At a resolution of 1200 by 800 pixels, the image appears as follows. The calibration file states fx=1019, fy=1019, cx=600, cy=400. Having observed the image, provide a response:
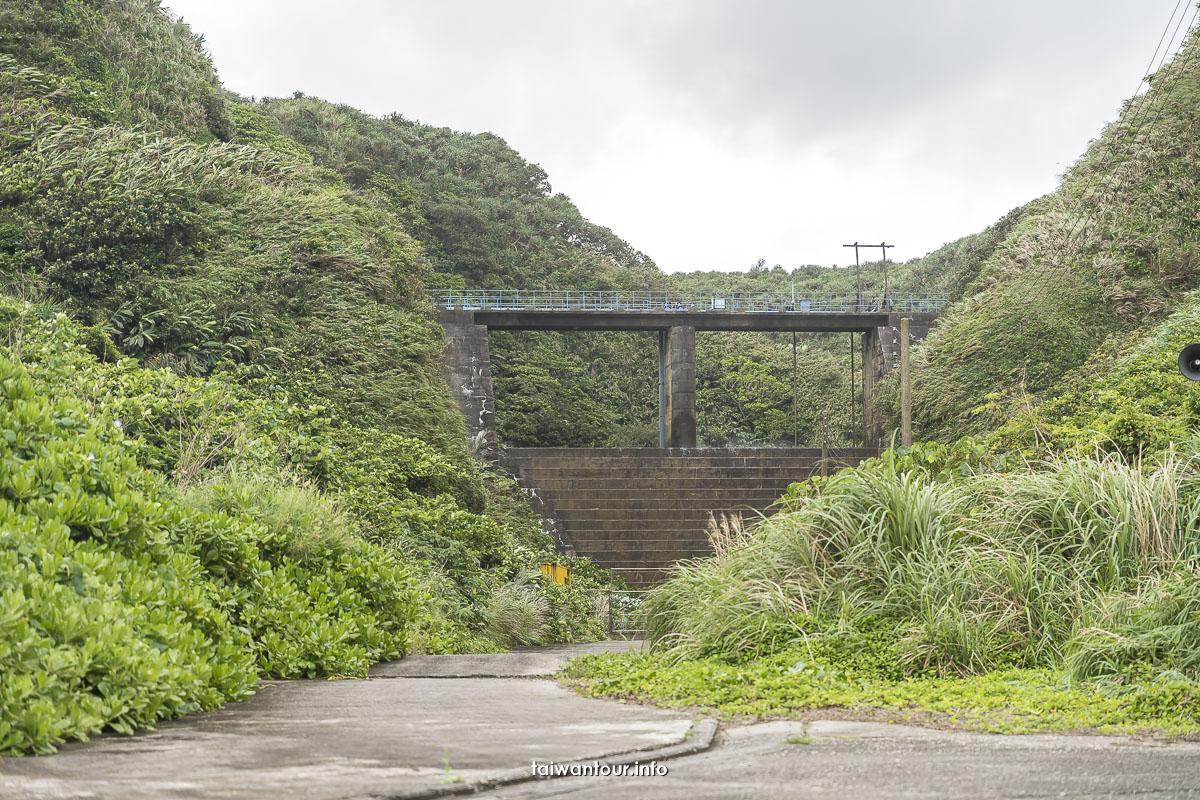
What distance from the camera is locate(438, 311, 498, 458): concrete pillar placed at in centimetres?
2456

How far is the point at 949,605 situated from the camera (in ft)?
17.4

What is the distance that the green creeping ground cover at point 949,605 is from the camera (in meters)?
4.37

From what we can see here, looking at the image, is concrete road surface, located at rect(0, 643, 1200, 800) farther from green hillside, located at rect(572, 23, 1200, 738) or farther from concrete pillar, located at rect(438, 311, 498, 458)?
concrete pillar, located at rect(438, 311, 498, 458)

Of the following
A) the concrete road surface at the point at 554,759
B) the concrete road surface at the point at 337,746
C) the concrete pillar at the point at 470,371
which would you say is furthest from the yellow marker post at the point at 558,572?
the concrete road surface at the point at 554,759

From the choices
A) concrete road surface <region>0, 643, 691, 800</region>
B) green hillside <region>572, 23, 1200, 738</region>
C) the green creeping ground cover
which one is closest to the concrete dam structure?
green hillside <region>572, 23, 1200, 738</region>

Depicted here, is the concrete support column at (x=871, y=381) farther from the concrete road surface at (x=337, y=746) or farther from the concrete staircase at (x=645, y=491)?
the concrete road surface at (x=337, y=746)

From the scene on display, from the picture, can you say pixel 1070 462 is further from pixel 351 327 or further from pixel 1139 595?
pixel 351 327

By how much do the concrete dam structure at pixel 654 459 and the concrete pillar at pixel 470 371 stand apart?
0.09 ft

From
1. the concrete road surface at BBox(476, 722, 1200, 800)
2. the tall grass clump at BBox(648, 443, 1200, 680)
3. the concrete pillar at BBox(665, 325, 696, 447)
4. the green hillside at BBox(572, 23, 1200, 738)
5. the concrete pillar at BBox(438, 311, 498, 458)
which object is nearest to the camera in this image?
the concrete road surface at BBox(476, 722, 1200, 800)

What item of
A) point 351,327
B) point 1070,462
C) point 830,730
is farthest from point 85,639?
point 351,327

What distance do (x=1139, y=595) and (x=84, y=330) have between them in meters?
11.7

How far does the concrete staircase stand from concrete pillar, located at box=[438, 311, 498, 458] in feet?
3.50

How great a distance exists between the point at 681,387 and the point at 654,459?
3613mm

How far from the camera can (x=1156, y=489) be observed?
18.6 ft
